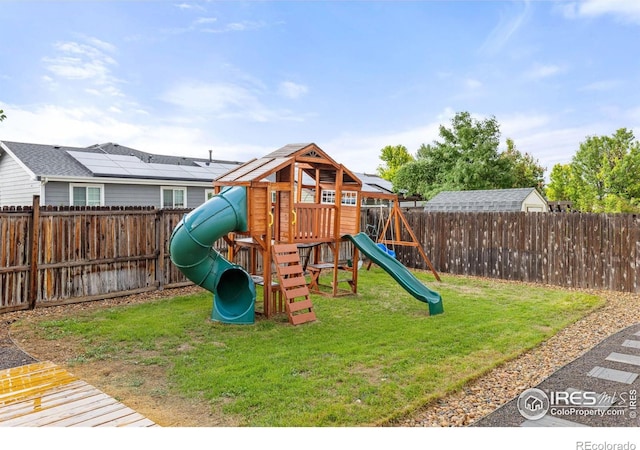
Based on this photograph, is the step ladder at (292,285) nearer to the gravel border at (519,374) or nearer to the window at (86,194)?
the gravel border at (519,374)

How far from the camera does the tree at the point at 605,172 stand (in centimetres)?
2427

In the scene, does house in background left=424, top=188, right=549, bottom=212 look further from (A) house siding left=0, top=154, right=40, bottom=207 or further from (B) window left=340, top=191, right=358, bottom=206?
(A) house siding left=0, top=154, right=40, bottom=207

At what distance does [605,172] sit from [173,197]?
24.3 meters

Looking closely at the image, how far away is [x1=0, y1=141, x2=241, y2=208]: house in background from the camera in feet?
43.8

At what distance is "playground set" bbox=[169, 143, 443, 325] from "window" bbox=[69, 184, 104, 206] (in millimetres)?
8124

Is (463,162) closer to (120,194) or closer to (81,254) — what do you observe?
(120,194)

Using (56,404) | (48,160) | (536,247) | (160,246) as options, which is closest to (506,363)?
(56,404)

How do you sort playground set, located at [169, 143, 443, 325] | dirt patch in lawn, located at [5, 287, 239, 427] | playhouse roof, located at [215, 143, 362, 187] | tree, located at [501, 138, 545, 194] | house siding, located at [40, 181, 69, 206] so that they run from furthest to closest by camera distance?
tree, located at [501, 138, 545, 194], house siding, located at [40, 181, 69, 206], playhouse roof, located at [215, 143, 362, 187], playground set, located at [169, 143, 443, 325], dirt patch in lawn, located at [5, 287, 239, 427]

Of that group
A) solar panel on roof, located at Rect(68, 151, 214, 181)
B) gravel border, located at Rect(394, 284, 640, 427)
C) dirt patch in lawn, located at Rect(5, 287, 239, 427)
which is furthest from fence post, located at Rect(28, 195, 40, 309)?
solar panel on roof, located at Rect(68, 151, 214, 181)

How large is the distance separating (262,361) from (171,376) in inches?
36.8

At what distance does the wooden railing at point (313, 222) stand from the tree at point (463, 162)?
20.6m

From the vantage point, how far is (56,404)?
346 cm

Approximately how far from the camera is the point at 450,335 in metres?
5.68

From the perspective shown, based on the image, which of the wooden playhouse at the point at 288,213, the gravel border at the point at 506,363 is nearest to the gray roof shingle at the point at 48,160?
the gravel border at the point at 506,363
